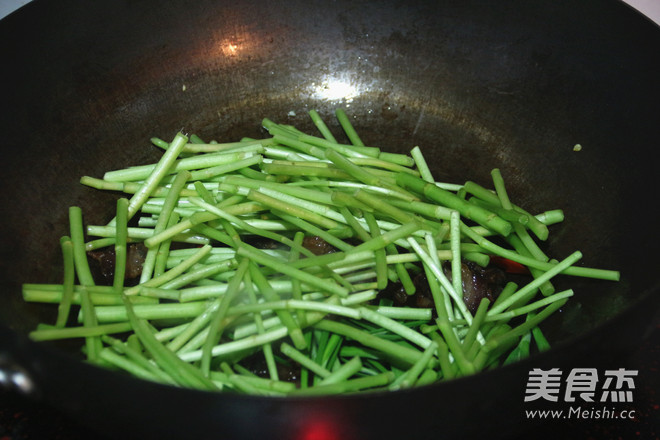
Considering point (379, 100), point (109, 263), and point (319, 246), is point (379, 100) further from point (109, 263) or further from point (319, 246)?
point (109, 263)

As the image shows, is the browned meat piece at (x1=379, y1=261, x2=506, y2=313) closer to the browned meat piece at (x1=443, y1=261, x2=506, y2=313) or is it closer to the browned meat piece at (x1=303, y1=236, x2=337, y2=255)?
the browned meat piece at (x1=443, y1=261, x2=506, y2=313)

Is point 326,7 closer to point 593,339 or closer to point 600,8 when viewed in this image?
point 600,8

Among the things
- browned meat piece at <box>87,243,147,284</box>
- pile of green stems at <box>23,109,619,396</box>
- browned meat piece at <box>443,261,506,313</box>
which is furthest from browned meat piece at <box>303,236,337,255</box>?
browned meat piece at <box>87,243,147,284</box>

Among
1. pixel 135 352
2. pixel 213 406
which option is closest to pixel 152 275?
pixel 135 352

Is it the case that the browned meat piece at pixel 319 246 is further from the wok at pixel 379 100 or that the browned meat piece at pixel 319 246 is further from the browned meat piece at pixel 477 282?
the wok at pixel 379 100

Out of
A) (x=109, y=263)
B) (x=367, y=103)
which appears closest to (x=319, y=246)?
(x=109, y=263)
